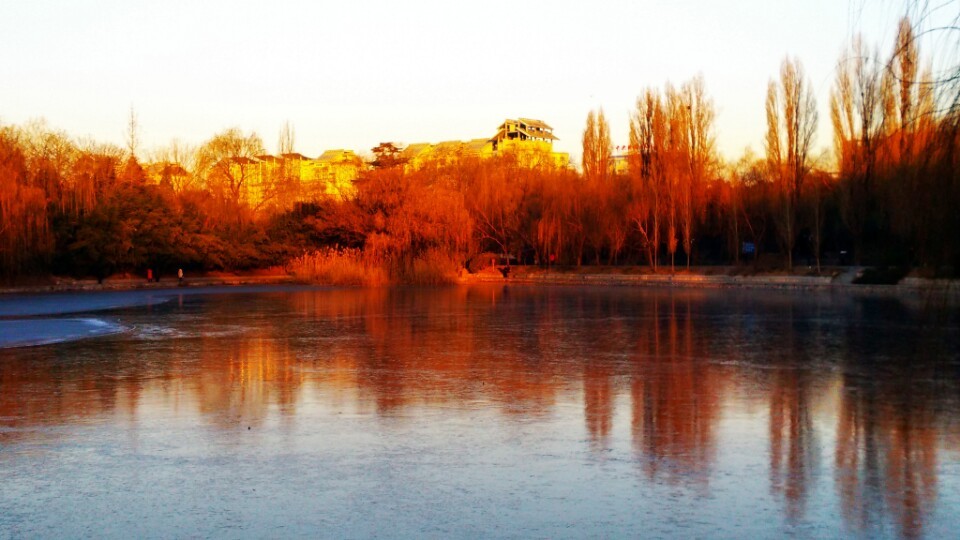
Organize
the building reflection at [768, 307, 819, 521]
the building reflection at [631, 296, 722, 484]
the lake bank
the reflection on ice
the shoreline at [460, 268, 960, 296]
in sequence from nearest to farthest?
the building reflection at [768, 307, 819, 521]
the building reflection at [631, 296, 722, 484]
the reflection on ice
the shoreline at [460, 268, 960, 296]
the lake bank

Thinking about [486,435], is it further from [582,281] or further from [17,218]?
[582,281]

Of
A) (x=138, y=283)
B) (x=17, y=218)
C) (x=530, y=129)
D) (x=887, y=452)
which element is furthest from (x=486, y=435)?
(x=530, y=129)

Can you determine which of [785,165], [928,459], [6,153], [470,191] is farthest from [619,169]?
[928,459]

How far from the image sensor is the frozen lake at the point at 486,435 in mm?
5398

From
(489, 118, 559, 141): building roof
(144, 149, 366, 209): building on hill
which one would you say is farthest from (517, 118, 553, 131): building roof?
(144, 149, 366, 209): building on hill

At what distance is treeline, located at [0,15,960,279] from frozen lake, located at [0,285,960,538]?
23.0 meters

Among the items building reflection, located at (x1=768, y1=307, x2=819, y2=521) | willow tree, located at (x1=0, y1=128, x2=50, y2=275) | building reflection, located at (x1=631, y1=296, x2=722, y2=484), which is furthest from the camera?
willow tree, located at (x1=0, y1=128, x2=50, y2=275)

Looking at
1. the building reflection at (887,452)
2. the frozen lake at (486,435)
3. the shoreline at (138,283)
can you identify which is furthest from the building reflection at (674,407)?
the shoreline at (138,283)

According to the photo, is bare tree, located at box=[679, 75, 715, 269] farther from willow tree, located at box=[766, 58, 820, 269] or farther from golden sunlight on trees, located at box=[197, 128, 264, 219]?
golden sunlight on trees, located at box=[197, 128, 264, 219]

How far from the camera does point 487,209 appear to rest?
51656 mm

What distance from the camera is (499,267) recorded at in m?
51.9

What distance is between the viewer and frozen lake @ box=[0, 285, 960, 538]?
5.40 metres

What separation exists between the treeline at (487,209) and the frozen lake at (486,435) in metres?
23.0

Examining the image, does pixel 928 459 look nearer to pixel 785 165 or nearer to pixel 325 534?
pixel 325 534
